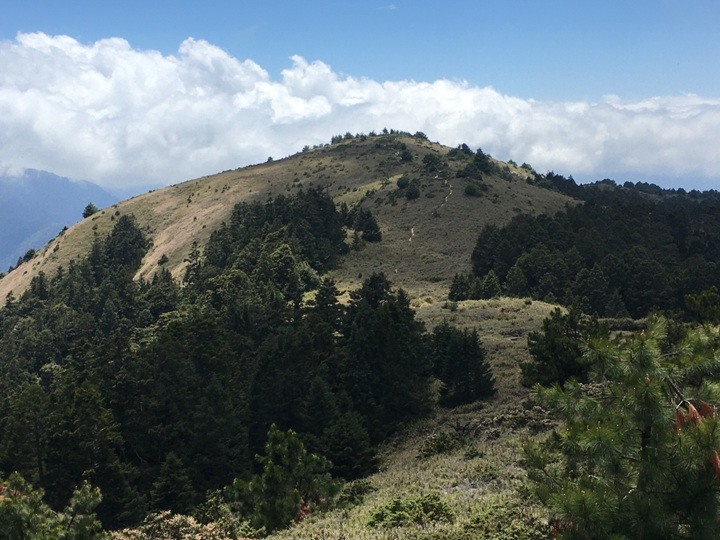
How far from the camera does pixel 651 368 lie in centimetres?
1205

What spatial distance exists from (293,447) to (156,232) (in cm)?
13152

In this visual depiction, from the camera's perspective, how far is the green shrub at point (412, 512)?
2205 centimetres

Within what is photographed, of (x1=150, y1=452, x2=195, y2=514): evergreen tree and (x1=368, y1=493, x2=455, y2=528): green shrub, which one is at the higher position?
(x1=368, y1=493, x2=455, y2=528): green shrub

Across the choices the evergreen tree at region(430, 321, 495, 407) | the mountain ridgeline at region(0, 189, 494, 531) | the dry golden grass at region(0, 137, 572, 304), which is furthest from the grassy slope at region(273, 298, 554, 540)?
the dry golden grass at region(0, 137, 572, 304)

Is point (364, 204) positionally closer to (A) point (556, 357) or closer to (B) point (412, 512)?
(A) point (556, 357)

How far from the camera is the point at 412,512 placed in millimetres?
22719

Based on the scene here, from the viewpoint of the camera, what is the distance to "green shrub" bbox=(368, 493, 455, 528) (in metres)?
22.0

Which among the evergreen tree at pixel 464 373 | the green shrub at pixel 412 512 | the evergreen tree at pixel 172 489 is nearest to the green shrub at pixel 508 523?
the green shrub at pixel 412 512

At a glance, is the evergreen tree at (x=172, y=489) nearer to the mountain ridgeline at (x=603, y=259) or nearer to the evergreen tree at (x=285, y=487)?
the evergreen tree at (x=285, y=487)

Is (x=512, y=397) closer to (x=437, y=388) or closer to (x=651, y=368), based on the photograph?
(x=437, y=388)

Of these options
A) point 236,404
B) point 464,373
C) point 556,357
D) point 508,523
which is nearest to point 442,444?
point 556,357

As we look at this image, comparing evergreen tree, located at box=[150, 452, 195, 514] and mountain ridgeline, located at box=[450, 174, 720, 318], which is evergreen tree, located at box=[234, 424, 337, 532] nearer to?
evergreen tree, located at box=[150, 452, 195, 514]

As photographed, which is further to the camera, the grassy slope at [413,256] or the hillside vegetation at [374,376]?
the grassy slope at [413,256]

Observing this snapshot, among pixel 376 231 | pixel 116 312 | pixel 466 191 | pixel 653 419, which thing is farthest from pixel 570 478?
pixel 466 191
